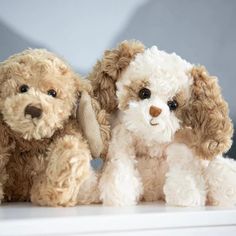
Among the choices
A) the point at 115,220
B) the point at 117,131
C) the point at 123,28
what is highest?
the point at 123,28

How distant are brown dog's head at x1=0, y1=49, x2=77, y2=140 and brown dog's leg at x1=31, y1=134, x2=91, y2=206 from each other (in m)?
0.05

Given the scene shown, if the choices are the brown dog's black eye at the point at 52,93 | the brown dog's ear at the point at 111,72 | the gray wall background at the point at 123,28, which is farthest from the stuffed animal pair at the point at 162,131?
the gray wall background at the point at 123,28

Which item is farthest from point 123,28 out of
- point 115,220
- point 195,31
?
point 115,220

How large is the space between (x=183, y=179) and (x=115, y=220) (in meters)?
0.22

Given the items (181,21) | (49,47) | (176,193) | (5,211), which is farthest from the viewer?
(181,21)

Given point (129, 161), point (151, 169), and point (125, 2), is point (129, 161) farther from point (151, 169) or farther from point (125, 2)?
point (125, 2)

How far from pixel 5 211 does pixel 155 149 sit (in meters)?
0.33

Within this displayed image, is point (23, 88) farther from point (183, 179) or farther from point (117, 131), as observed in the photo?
point (183, 179)

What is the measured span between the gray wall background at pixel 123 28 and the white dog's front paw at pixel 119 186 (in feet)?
1.39

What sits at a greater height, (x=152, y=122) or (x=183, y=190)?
(x=152, y=122)

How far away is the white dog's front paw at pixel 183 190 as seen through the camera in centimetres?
85

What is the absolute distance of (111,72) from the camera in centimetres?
93

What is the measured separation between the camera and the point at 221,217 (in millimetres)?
781

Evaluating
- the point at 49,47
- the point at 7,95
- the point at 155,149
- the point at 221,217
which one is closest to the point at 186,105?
the point at 155,149
